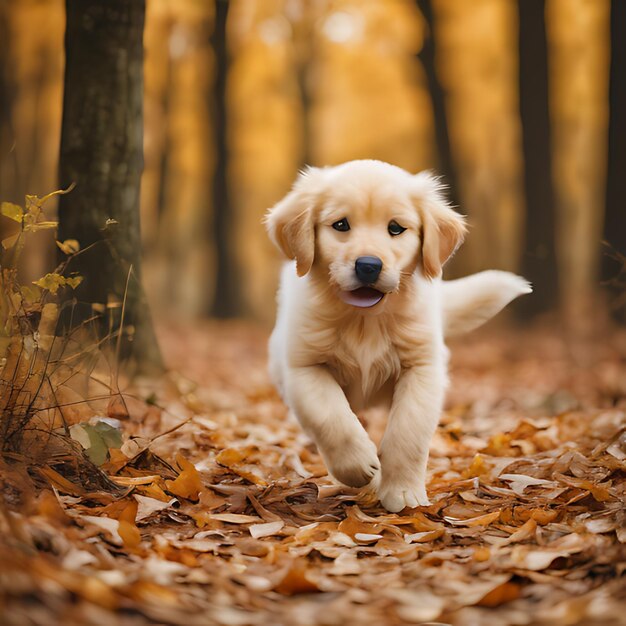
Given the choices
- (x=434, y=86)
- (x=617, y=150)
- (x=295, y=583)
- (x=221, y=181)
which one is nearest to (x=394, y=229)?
(x=295, y=583)

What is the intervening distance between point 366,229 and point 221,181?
42.6ft

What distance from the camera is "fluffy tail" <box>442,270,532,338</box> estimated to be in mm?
4277

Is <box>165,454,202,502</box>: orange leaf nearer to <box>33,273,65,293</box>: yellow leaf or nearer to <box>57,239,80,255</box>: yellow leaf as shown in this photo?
<box>33,273,65,293</box>: yellow leaf

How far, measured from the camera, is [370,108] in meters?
20.8

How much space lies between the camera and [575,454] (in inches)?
141

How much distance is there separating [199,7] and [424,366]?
1479 centimetres

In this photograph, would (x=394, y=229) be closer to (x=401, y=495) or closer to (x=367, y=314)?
(x=367, y=314)

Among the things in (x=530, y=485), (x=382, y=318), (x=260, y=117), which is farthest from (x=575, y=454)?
(x=260, y=117)

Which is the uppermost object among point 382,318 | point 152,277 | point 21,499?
point 382,318

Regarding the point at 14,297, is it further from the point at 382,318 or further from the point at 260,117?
the point at 260,117

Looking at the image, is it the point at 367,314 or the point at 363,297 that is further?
the point at 367,314

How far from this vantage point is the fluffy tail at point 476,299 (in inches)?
168

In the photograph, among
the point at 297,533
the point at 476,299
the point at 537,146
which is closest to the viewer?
the point at 297,533

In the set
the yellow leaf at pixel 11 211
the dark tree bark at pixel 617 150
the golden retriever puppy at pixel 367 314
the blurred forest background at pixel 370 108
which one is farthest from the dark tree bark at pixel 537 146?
the yellow leaf at pixel 11 211
